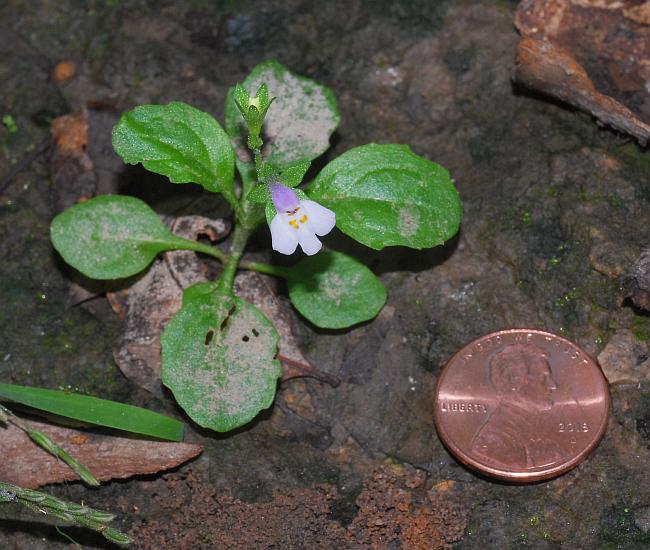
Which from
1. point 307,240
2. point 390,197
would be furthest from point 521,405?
point 307,240

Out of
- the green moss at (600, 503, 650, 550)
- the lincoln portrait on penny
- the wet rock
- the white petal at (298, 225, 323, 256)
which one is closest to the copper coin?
the lincoln portrait on penny

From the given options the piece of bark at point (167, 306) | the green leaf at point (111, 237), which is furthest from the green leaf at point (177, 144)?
the piece of bark at point (167, 306)

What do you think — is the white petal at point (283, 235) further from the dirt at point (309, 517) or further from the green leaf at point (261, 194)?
the dirt at point (309, 517)

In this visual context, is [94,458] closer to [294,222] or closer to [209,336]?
[209,336]

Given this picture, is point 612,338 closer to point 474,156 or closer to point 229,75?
point 474,156

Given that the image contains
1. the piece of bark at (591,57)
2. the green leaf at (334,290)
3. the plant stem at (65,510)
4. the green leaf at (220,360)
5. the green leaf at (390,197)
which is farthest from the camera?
the piece of bark at (591,57)

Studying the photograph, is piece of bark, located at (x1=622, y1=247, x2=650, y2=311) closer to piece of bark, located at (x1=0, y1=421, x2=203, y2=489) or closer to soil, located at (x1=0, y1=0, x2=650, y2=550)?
soil, located at (x1=0, y1=0, x2=650, y2=550)
